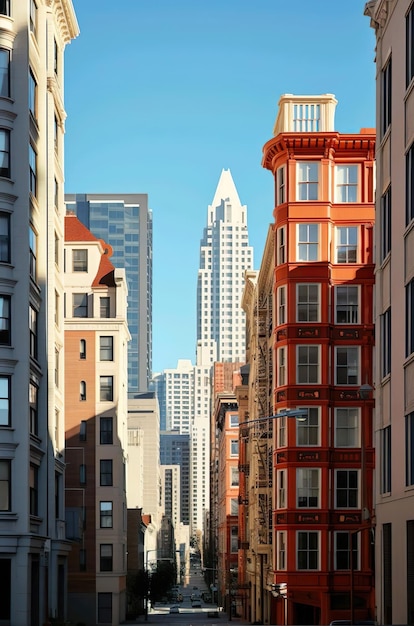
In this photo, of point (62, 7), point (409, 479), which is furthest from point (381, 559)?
point (62, 7)

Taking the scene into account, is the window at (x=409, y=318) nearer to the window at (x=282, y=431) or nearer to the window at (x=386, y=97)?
the window at (x=386, y=97)

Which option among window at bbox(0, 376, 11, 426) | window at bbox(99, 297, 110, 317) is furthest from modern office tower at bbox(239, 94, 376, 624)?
window at bbox(99, 297, 110, 317)

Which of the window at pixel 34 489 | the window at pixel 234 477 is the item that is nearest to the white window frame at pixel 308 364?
the window at pixel 34 489

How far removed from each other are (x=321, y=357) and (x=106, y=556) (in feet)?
106

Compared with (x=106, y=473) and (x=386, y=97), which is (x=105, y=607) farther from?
(x=386, y=97)

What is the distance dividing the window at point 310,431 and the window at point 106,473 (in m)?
28.4

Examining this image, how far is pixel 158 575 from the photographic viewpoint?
142m

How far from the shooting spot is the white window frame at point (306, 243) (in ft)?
226

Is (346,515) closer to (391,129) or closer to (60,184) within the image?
(60,184)

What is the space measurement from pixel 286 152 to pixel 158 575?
83556mm

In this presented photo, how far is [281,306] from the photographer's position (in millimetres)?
69312

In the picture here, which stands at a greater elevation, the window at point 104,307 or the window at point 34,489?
the window at point 104,307

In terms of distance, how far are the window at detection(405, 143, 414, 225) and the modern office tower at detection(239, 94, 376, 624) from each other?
1257 inches

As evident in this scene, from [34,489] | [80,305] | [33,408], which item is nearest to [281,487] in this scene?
[34,489]
